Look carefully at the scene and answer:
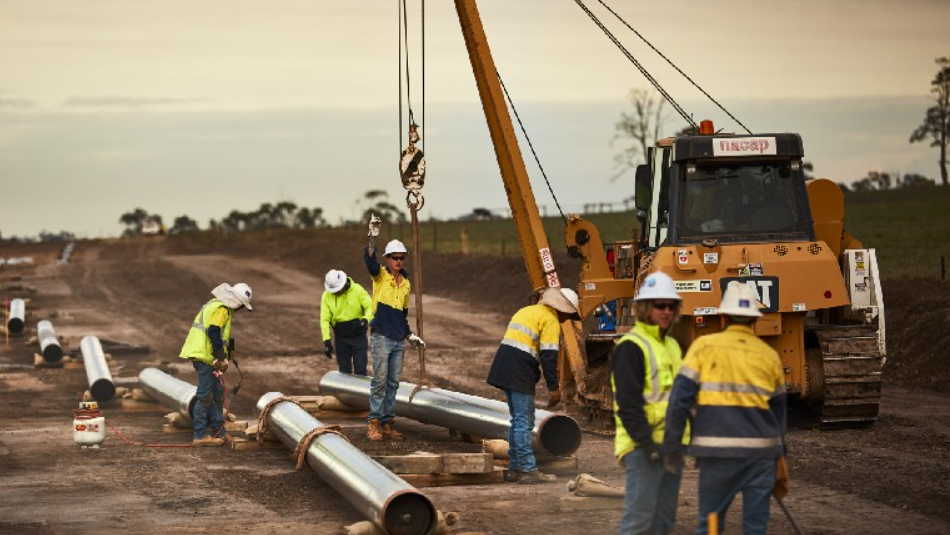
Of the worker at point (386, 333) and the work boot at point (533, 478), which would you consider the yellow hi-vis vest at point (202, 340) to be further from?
the work boot at point (533, 478)

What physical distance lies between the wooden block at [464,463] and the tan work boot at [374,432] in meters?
3.44

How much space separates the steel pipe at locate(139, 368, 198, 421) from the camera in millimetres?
18688

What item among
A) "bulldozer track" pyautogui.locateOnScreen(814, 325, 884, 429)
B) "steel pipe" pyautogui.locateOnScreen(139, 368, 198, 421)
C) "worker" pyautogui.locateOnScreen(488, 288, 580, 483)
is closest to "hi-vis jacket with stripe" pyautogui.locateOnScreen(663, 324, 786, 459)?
"worker" pyautogui.locateOnScreen(488, 288, 580, 483)

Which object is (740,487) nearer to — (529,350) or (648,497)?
(648,497)

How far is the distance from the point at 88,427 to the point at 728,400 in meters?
9.82

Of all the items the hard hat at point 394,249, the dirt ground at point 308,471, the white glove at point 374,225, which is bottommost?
the dirt ground at point 308,471

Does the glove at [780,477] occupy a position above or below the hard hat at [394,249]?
below

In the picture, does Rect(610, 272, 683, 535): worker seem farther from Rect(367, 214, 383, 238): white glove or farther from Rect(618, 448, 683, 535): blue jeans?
Rect(367, 214, 383, 238): white glove

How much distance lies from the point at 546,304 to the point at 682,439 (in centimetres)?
494

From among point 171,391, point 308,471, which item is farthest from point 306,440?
point 171,391

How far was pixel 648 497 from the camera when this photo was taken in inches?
368

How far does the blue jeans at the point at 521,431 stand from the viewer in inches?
556

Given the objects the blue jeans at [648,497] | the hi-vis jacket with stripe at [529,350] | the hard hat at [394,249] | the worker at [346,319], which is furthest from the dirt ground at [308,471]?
the blue jeans at [648,497]

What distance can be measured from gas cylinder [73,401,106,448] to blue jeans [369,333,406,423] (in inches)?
121
